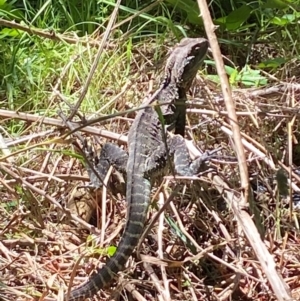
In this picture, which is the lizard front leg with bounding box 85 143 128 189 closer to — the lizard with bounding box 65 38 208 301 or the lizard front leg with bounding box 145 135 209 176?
the lizard with bounding box 65 38 208 301

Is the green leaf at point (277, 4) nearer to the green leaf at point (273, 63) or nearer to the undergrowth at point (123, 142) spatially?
the undergrowth at point (123, 142)

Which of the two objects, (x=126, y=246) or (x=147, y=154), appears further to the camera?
(x=147, y=154)

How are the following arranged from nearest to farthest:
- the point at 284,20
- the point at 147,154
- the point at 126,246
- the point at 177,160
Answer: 1. the point at 126,246
2. the point at 177,160
3. the point at 147,154
4. the point at 284,20

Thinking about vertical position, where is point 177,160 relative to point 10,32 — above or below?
below

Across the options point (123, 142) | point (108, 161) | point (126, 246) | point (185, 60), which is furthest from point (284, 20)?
point (126, 246)

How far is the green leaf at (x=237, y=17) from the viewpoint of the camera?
4.21 m

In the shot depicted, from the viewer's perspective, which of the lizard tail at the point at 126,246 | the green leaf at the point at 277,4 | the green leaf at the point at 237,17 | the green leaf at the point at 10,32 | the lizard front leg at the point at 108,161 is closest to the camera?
the lizard tail at the point at 126,246

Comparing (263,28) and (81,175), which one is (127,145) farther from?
(263,28)

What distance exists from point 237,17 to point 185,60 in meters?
0.88

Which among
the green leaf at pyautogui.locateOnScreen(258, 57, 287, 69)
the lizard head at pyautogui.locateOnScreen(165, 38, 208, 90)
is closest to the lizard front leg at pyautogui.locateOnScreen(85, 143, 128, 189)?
the lizard head at pyautogui.locateOnScreen(165, 38, 208, 90)

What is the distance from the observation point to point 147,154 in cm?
330

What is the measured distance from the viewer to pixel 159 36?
4.30 m

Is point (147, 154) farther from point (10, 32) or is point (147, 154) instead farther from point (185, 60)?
point (10, 32)

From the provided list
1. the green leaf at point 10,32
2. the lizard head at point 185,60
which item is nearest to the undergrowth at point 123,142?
the green leaf at point 10,32
